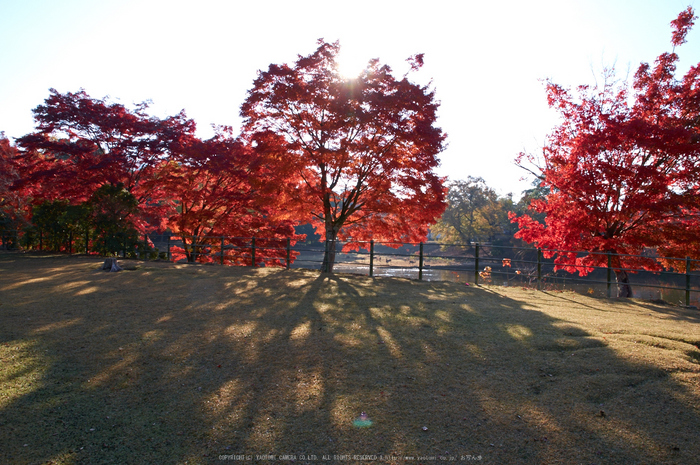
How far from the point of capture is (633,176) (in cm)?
1110

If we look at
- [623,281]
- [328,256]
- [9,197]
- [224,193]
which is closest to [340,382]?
[328,256]

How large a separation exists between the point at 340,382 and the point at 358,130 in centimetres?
998

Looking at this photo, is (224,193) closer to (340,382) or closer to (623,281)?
(340,382)

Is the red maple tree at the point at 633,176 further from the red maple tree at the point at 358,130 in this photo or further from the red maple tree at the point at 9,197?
the red maple tree at the point at 9,197

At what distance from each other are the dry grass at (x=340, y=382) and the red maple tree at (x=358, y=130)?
6.02 meters

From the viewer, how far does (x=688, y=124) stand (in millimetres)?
11672

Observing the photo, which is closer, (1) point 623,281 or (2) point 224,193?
(1) point 623,281

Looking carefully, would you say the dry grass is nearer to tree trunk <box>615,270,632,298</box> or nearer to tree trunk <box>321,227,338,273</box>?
tree trunk <box>321,227,338,273</box>

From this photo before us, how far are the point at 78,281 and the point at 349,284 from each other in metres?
6.54

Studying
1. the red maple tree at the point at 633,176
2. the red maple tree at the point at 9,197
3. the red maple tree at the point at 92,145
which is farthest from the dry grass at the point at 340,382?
the red maple tree at the point at 9,197

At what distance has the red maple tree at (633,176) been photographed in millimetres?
10773

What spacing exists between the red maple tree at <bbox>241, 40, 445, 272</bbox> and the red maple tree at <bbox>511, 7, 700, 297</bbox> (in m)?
3.94

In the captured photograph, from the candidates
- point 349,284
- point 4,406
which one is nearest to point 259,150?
point 349,284

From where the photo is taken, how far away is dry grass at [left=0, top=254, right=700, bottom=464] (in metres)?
3.03
